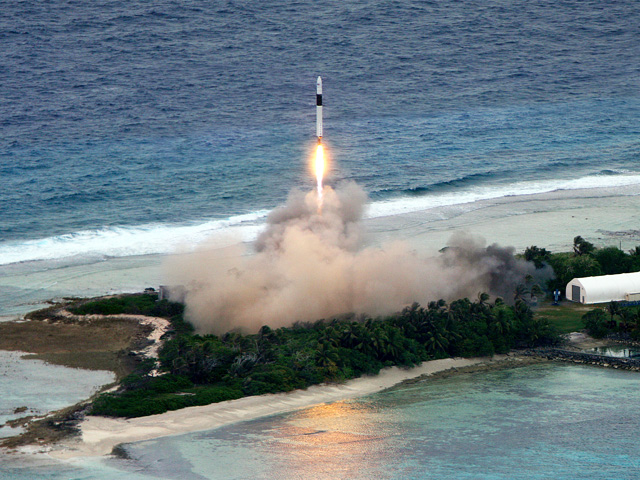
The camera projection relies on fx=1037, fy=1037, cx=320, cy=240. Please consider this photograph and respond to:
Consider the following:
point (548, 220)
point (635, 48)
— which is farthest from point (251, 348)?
point (635, 48)

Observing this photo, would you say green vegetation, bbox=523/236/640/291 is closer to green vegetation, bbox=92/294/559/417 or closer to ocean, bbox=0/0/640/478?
green vegetation, bbox=92/294/559/417

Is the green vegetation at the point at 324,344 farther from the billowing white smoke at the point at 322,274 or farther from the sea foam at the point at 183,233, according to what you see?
the sea foam at the point at 183,233

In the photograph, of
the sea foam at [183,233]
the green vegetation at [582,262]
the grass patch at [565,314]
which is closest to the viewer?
A: the grass patch at [565,314]

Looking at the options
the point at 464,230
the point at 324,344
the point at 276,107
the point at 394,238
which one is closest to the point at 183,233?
the point at 394,238

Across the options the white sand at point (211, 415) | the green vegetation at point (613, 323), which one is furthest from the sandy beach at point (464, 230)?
the green vegetation at point (613, 323)

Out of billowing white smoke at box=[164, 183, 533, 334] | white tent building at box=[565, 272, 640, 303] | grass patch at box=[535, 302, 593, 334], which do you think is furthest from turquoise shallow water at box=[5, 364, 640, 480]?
white tent building at box=[565, 272, 640, 303]
